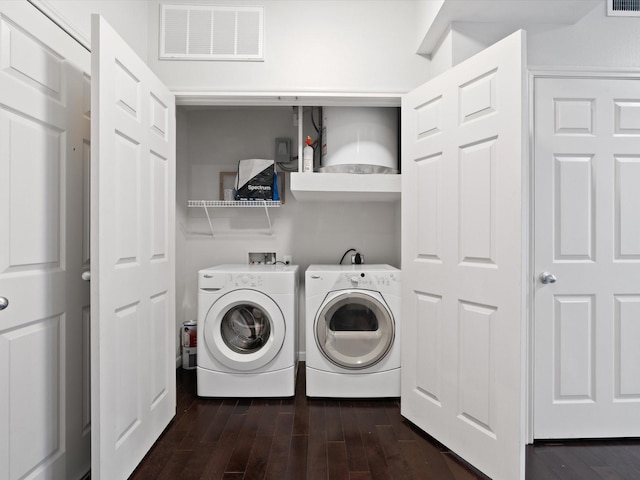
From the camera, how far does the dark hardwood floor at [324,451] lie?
5.59ft

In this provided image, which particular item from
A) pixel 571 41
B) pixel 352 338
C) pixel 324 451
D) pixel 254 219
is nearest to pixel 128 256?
pixel 324 451

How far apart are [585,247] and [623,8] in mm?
1289

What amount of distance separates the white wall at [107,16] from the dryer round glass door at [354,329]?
1873 mm

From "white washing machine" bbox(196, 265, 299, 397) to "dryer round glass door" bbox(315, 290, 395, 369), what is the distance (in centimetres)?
23

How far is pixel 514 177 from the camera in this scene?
154cm

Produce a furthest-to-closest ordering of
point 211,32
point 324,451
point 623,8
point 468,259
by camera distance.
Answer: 1. point 211,32
2. point 623,8
3. point 324,451
4. point 468,259

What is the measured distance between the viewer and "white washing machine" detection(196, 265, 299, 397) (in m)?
2.45

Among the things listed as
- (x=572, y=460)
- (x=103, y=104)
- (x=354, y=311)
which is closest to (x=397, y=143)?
(x=354, y=311)

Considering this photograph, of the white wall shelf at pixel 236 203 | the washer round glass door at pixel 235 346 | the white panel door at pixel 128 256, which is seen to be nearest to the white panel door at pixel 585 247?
the washer round glass door at pixel 235 346

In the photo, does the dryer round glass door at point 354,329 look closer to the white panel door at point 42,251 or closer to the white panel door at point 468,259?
the white panel door at point 468,259

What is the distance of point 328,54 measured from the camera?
229 centimetres

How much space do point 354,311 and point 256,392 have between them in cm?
83

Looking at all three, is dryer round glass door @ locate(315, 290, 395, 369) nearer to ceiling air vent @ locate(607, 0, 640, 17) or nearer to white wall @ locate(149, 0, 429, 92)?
white wall @ locate(149, 0, 429, 92)

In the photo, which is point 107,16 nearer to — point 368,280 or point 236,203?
point 236,203
